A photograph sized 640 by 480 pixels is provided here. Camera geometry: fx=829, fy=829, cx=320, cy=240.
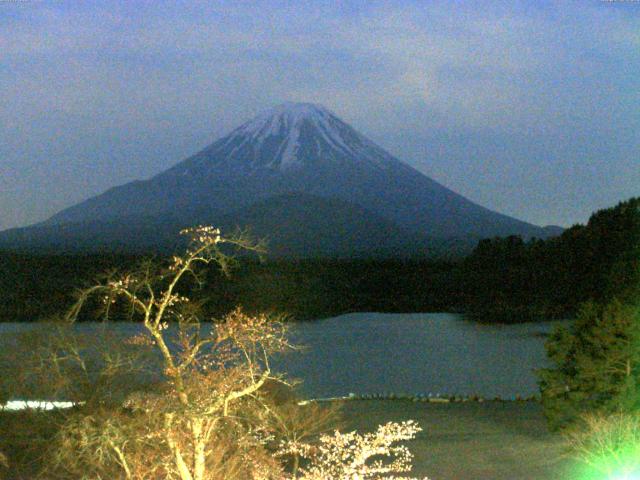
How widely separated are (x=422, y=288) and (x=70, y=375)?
34.1 m

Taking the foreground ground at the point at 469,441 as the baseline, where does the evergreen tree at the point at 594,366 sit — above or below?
above

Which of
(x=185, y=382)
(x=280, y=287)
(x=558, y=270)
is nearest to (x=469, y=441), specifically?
(x=185, y=382)

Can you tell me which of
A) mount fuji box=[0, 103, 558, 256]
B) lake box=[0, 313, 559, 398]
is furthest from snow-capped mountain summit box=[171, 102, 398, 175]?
lake box=[0, 313, 559, 398]

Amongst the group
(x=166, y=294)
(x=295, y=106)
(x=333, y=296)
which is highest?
(x=295, y=106)

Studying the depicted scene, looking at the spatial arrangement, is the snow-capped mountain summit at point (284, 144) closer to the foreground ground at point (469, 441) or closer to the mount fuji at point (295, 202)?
the mount fuji at point (295, 202)

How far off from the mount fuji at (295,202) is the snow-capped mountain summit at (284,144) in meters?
0.13

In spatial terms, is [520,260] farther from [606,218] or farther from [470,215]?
[470,215]

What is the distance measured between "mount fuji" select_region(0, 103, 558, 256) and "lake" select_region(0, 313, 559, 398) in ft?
107

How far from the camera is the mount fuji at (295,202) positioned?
66.2 metres

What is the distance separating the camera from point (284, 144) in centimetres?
8356

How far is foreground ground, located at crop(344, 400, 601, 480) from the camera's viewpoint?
718cm

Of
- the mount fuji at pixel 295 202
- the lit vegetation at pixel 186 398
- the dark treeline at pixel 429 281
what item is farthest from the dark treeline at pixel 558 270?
the mount fuji at pixel 295 202

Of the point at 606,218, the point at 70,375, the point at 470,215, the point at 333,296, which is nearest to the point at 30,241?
the point at 333,296

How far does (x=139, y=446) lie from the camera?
5152 mm
